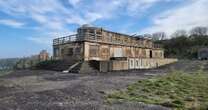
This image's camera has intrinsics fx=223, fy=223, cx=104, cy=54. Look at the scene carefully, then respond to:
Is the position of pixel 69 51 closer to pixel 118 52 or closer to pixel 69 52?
pixel 69 52

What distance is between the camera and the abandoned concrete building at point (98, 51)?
78.5ft

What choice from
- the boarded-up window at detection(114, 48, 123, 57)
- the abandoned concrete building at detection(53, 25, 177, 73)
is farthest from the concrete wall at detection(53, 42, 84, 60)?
the boarded-up window at detection(114, 48, 123, 57)

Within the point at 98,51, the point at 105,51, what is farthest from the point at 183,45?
the point at 98,51

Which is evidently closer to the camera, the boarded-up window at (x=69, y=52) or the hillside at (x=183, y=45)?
the boarded-up window at (x=69, y=52)

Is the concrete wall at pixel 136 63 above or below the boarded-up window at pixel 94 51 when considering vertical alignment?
below

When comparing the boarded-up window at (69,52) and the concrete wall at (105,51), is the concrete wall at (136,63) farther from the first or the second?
the boarded-up window at (69,52)

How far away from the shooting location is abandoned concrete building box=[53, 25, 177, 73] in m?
23.9

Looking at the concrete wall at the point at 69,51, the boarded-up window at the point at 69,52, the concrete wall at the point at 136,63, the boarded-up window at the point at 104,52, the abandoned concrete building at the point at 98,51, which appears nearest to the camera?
the abandoned concrete building at the point at 98,51

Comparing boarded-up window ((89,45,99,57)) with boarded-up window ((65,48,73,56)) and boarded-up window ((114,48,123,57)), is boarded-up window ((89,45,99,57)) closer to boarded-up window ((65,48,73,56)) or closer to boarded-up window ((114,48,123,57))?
boarded-up window ((65,48,73,56))

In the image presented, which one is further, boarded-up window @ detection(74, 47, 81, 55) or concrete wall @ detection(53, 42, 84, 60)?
boarded-up window @ detection(74, 47, 81, 55)

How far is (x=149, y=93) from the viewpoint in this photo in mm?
10602

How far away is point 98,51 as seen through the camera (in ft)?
90.0

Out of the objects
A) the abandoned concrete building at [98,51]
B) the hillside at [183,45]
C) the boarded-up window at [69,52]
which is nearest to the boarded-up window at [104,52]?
the abandoned concrete building at [98,51]

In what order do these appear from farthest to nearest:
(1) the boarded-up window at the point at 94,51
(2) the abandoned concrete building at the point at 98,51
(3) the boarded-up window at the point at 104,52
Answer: (3) the boarded-up window at the point at 104,52, (1) the boarded-up window at the point at 94,51, (2) the abandoned concrete building at the point at 98,51
